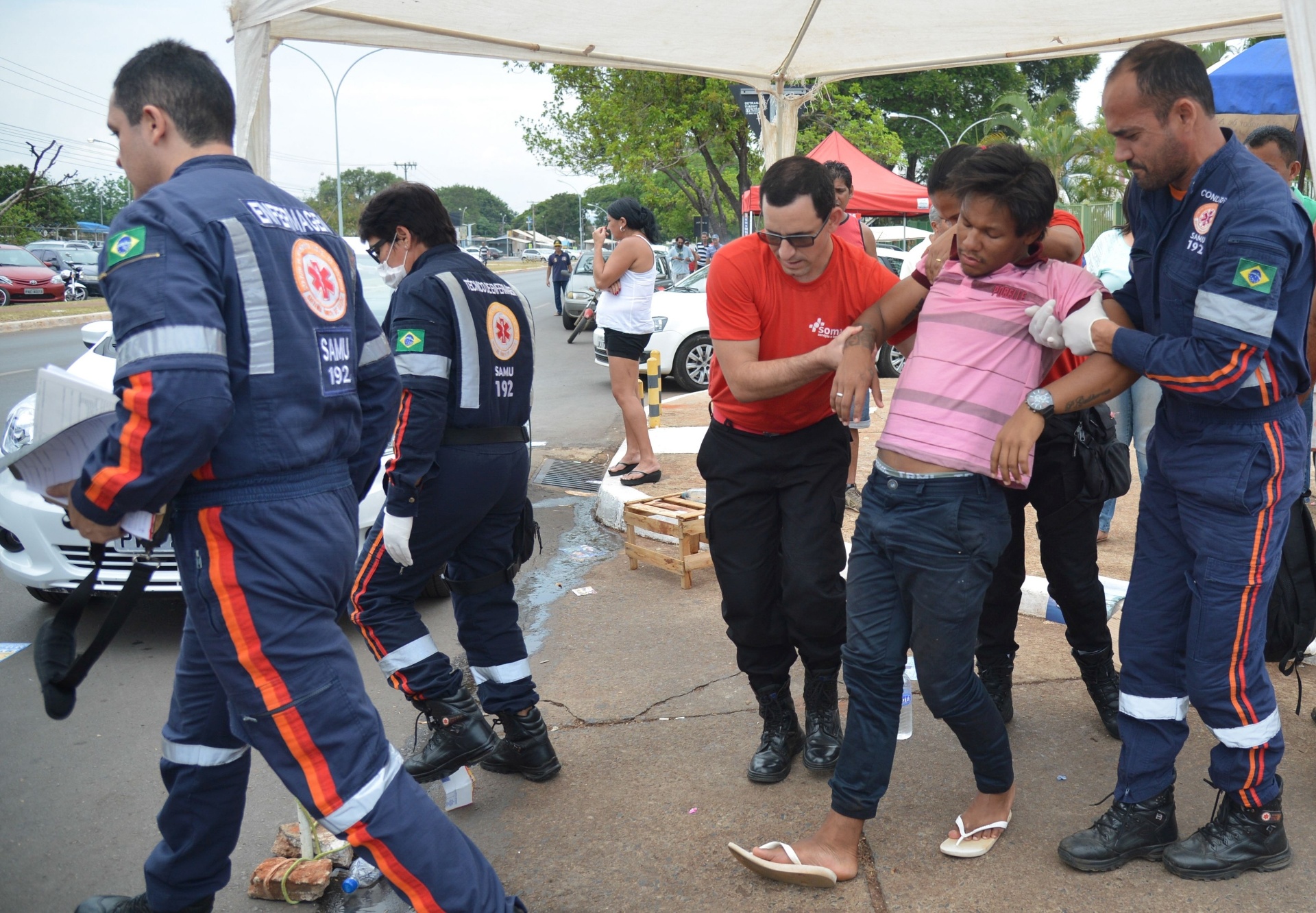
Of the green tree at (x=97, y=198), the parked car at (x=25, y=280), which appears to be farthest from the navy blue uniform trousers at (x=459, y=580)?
the green tree at (x=97, y=198)

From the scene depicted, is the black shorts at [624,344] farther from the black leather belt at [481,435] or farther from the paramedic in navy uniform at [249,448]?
the paramedic in navy uniform at [249,448]

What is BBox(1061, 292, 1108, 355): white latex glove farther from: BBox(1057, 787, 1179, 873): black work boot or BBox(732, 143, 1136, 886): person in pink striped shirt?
BBox(1057, 787, 1179, 873): black work boot

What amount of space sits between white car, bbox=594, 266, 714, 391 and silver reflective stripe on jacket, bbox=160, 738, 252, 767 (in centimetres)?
1021

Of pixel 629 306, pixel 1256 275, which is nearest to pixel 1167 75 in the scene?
pixel 1256 275

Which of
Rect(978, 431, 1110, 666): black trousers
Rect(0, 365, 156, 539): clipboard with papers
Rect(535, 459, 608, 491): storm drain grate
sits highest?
Rect(0, 365, 156, 539): clipboard with papers

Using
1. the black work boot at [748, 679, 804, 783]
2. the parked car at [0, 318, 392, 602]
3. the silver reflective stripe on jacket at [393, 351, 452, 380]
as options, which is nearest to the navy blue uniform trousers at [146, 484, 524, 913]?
the silver reflective stripe on jacket at [393, 351, 452, 380]

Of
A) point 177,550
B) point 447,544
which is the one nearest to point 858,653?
point 447,544

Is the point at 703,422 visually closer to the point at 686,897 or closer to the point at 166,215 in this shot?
the point at 686,897

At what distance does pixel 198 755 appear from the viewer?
259 centimetres

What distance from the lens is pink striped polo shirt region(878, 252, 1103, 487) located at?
8.98ft

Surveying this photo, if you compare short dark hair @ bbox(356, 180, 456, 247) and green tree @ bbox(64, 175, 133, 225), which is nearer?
short dark hair @ bbox(356, 180, 456, 247)

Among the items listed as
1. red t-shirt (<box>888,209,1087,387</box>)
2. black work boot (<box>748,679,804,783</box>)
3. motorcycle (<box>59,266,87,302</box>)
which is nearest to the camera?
red t-shirt (<box>888,209,1087,387</box>)

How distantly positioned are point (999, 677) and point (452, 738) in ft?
6.24

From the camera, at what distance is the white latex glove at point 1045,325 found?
8.78ft
